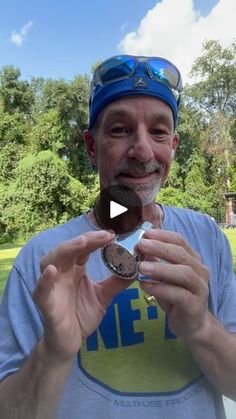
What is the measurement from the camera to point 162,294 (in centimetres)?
64

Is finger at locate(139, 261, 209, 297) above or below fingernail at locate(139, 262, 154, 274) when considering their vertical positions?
below

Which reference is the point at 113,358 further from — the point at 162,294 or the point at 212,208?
the point at 212,208

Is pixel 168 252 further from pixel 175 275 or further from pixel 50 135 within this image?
pixel 50 135

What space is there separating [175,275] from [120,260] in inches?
3.3

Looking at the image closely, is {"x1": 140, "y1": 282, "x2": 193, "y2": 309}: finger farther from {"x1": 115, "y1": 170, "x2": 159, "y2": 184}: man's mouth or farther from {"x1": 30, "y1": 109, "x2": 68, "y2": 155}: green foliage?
{"x1": 30, "y1": 109, "x2": 68, "y2": 155}: green foliage

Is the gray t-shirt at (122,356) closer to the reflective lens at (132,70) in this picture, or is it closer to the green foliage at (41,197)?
the reflective lens at (132,70)

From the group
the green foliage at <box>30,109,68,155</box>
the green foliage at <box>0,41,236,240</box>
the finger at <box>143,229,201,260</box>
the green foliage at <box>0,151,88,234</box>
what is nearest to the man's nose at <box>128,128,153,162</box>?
the finger at <box>143,229,201,260</box>

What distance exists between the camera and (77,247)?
60 centimetres

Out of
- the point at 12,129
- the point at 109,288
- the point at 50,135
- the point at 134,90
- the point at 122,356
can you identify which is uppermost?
the point at 134,90

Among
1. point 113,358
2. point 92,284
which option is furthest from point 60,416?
point 92,284

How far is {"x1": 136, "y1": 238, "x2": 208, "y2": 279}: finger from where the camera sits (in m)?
0.61

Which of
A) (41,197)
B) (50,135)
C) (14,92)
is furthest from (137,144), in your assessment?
(14,92)
